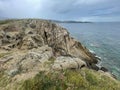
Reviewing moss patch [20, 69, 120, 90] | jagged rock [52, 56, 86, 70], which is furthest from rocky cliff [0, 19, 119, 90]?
moss patch [20, 69, 120, 90]

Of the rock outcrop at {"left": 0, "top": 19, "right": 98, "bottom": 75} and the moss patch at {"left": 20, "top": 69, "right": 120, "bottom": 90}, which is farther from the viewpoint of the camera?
the rock outcrop at {"left": 0, "top": 19, "right": 98, "bottom": 75}

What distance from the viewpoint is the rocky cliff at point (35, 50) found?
17094 millimetres

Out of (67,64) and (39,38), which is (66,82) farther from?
(39,38)

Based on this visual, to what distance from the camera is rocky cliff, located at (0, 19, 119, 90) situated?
56.1ft

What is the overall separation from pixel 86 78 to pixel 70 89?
6.97 ft

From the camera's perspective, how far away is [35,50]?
966 inches

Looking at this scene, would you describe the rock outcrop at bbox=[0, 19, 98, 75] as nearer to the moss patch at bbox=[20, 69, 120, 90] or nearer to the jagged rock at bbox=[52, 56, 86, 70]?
the jagged rock at bbox=[52, 56, 86, 70]

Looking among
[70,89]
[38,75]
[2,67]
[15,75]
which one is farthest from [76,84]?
[2,67]

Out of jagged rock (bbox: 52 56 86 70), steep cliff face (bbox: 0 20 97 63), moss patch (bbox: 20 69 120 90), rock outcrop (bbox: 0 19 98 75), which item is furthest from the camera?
steep cliff face (bbox: 0 20 97 63)

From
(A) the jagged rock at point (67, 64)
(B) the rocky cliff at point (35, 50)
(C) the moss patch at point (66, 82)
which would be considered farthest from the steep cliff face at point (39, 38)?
(C) the moss patch at point (66, 82)

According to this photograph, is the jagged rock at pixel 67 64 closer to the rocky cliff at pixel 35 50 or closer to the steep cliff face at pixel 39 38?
the rocky cliff at pixel 35 50

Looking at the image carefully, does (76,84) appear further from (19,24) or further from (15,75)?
(19,24)

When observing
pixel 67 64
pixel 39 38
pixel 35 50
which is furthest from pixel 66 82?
pixel 39 38

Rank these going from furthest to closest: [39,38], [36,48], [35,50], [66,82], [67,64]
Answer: [39,38] → [36,48] → [35,50] → [67,64] → [66,82]
